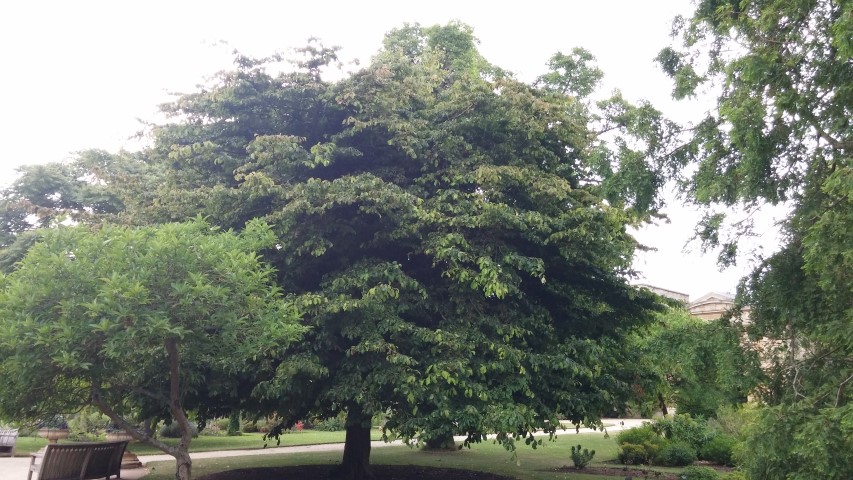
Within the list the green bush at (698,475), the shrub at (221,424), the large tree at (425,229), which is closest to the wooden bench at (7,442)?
the large tree at (425,229)

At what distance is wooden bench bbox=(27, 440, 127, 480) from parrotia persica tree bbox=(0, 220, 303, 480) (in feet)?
12.3

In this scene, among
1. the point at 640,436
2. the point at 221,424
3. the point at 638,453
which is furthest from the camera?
the point at 221,424

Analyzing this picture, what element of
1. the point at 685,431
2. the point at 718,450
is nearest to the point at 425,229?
the point at 685,431

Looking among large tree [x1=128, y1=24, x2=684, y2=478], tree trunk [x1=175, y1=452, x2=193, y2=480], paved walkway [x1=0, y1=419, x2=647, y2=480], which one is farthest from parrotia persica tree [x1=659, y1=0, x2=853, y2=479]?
paved walkway [x1=0, y1=419, x2=647, y2=480]

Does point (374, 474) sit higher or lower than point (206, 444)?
lower

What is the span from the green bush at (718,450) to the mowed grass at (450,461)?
2.77 meters

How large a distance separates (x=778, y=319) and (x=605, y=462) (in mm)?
11545

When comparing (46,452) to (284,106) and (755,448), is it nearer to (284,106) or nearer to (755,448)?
(284,106)

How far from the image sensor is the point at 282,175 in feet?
37.7

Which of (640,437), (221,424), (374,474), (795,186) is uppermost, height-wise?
(795,186)

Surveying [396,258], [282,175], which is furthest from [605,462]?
[282,175]

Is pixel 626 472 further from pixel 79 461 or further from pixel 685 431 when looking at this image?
pixel 79 461

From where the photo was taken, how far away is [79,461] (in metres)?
12.2

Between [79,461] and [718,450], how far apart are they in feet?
55.5
